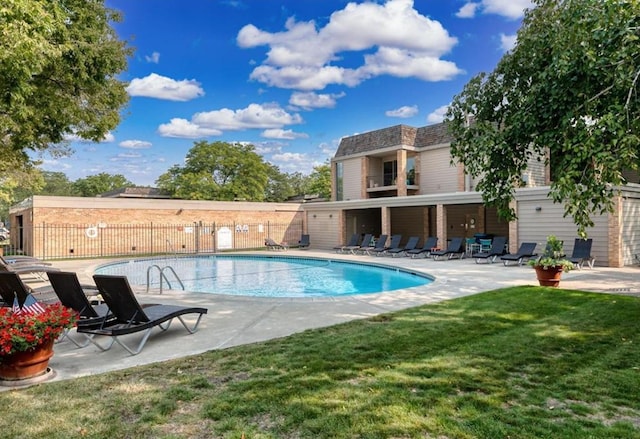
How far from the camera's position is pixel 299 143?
171 feet

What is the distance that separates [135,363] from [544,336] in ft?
16.9

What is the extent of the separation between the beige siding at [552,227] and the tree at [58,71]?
1430 centimetres

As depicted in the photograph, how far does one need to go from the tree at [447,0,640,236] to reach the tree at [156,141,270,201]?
130 feet

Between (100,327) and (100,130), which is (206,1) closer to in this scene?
(100,130)

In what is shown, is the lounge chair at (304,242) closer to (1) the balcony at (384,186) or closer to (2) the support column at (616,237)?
(1) the balcony at (384,186)

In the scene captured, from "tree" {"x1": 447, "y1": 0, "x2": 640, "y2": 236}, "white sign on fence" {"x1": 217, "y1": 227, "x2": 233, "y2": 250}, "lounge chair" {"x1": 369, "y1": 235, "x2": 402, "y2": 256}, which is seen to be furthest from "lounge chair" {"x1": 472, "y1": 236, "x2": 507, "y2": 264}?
"white sign on fence" {"x1": 217, "y1": 227, "x2": 233, "y2": 250}

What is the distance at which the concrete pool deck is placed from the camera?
4.96m

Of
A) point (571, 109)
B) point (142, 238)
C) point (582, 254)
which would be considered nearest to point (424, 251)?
point (582, 254)

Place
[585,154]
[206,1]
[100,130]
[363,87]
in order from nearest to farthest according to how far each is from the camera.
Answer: [585,154], [100,130], [206,1], [363,87]

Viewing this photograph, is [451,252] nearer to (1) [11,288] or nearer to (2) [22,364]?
(1) [11,288]

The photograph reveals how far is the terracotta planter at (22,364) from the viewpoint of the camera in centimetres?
400

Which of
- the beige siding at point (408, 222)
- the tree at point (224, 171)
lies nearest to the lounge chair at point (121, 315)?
the beige siding at point (408, 222)

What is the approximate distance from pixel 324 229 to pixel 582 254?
50.3 feet

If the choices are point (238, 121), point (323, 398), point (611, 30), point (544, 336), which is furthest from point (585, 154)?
point (238, 121)
